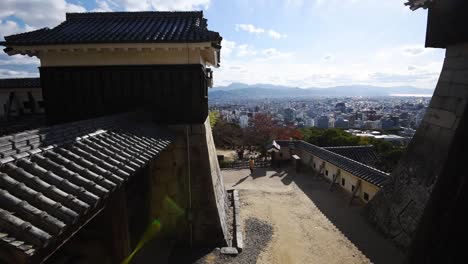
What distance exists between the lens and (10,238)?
2008 millimetres

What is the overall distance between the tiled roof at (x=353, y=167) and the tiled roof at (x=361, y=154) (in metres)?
1.49

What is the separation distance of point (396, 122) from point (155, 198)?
100152 mm

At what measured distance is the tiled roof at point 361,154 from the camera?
18.6 metres

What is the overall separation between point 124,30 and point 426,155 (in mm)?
11247

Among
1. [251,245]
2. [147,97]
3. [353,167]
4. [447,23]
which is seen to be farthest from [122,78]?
[353,167]

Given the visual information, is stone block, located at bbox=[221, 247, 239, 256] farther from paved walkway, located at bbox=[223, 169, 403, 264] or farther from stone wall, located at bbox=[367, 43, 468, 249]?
stone wall, located at bbox=[367, 43, 468, 249]

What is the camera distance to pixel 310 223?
1130cm

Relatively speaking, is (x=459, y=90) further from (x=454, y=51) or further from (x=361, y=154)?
(x=361, y=154)

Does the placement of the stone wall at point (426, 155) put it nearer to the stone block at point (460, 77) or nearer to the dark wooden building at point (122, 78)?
the stone block at point (460, 77)

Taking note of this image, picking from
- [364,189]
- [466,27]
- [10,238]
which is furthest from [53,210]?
[364,189]

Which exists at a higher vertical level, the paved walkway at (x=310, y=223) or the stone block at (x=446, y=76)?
the stone block at (x=446, y=76)

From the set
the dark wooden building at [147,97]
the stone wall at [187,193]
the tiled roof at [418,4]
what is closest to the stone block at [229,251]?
the stone wall at [187,193]

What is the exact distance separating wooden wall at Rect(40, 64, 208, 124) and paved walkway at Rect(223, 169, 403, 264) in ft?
18.5

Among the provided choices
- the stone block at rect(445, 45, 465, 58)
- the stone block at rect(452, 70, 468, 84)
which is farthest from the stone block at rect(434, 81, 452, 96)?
the stone block at rect(445, 45, 465, 58)
